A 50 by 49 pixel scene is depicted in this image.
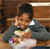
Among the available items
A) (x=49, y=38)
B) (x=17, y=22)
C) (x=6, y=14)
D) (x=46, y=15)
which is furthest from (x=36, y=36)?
(x=6, y=14)

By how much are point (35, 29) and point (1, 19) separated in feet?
6.70

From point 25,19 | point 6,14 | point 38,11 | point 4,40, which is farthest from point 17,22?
point 6,14

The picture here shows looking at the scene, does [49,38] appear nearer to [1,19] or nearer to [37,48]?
[37,48]

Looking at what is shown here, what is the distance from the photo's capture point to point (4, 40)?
94 centimetres

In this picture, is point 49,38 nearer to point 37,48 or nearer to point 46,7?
point 37,48

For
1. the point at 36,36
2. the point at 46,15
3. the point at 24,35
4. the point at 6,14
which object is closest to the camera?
the point at 24,35

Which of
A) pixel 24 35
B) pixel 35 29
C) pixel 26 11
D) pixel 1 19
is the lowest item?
pixel 1 19

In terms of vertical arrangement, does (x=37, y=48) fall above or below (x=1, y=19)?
above

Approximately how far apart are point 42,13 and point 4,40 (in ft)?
3.87

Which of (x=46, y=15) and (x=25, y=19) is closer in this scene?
(x=25, y=19)

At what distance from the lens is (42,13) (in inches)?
76.1

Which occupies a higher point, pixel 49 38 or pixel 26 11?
pixel 26 11

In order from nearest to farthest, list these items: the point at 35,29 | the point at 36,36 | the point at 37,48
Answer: the point at 37,48, the point at 36,36, the point at 35,29

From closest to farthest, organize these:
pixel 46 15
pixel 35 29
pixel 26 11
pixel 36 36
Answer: pixel 36 36, pixel 26 11, pixel 35 29, pixel 46 15
